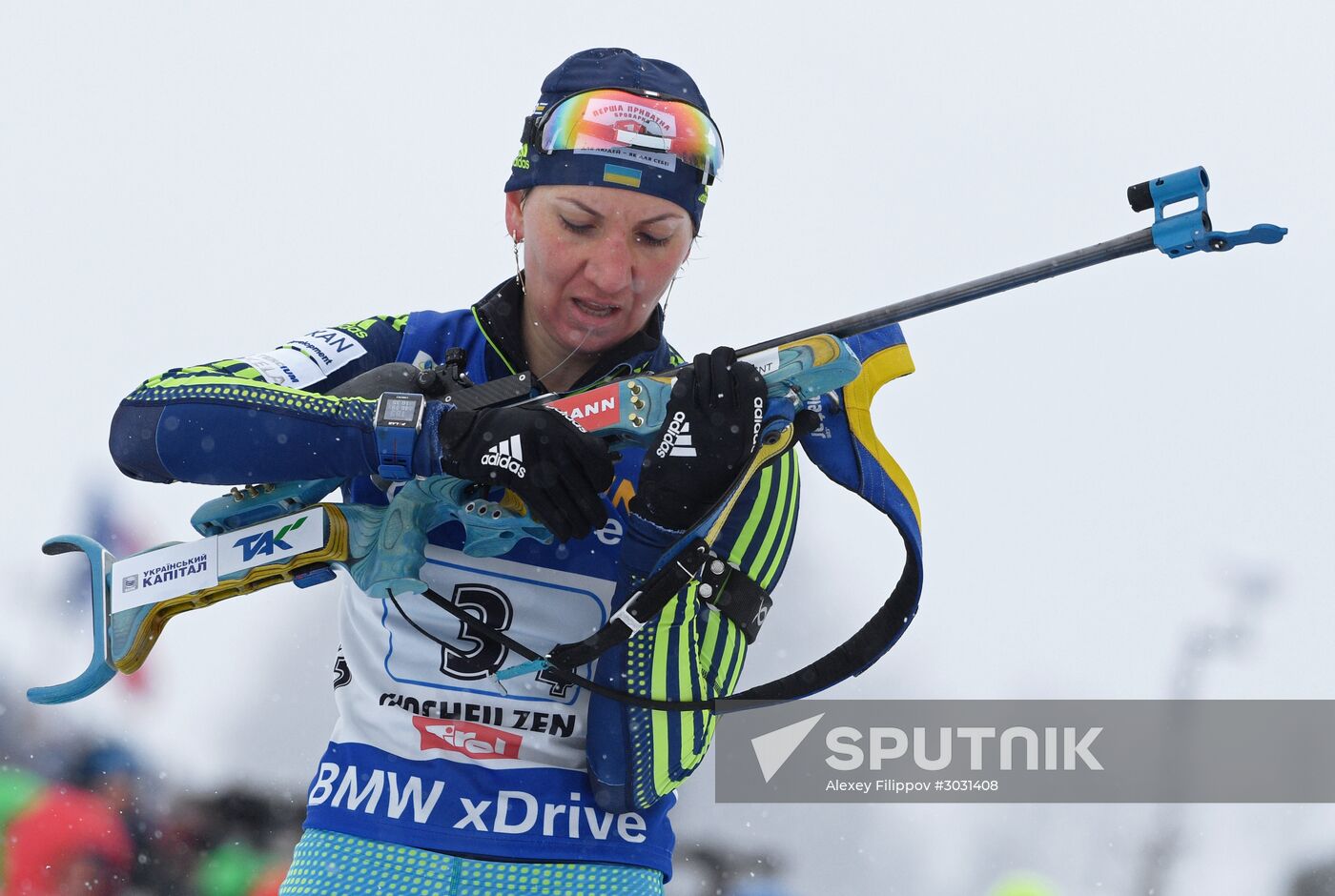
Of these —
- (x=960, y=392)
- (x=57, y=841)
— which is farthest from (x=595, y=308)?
(x=57, y=841)

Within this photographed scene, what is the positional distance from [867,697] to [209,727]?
7.88 feet

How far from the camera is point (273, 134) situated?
565cm

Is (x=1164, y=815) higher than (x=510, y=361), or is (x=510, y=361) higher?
(x=510, y=361)

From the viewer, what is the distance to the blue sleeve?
6.28 ft

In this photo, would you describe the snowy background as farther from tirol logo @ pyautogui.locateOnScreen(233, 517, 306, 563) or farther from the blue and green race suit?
tirol logo @ pyautogui.locateOnScreen(233, 517, 306, 563)

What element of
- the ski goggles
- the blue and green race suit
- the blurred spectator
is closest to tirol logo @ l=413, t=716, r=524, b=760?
the blue and green race suit

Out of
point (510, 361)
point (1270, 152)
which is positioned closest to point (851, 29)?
point (1270, 152)

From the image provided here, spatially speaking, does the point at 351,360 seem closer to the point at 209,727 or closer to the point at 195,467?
the point at 195,467

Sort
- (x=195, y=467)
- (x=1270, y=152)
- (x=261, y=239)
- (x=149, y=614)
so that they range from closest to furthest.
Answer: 1. (x=195, y=467)
2. (x=149, y=614)
3. (x=1270, y=152)
4. (x=261, y=239)

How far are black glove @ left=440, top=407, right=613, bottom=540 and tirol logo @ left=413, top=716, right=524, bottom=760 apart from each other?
1.20ft

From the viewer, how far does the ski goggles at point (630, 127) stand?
84.7 inches

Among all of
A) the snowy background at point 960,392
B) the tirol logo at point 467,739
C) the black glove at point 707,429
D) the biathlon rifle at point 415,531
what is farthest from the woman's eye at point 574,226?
the snowy background at point 960,392

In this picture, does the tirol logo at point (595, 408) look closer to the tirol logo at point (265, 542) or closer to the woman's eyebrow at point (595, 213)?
the woman's eyebrow at point (595, 213)

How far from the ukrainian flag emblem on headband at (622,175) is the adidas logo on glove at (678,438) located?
0.44m
